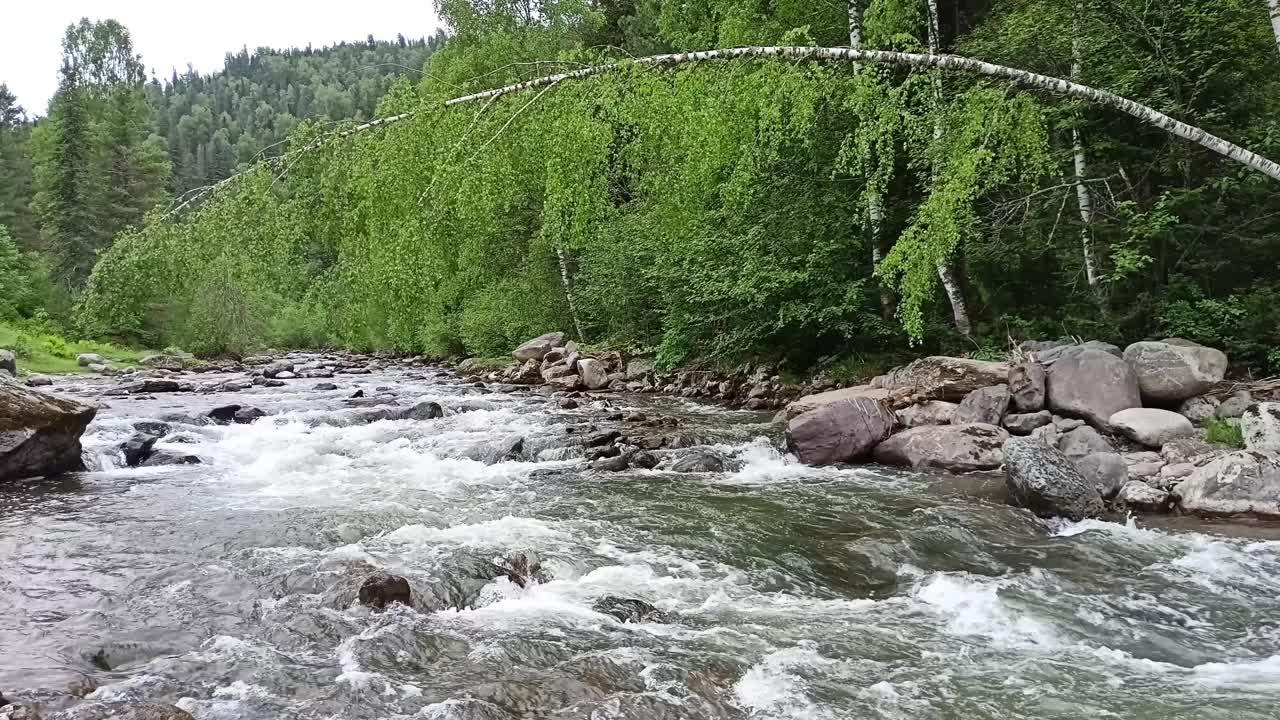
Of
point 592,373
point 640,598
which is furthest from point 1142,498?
point 592,373

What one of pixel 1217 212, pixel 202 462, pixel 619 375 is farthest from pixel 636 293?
pixel 1217 212

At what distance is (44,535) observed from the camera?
920 cm

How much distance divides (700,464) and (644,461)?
3.00ft

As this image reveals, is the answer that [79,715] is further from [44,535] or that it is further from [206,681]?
[44,535]

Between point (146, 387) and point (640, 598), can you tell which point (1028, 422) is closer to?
point (640, 598)

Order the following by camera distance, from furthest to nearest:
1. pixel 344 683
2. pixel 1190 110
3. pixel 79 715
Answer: pixel 1190 110
pixel 344 683
pixel 79 715

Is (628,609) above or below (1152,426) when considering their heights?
below

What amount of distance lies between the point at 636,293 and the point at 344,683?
1949cm

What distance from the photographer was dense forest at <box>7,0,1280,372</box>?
8828 mm

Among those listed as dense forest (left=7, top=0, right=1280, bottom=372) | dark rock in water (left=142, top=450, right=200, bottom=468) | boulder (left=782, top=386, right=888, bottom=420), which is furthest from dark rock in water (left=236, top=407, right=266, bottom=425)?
boulder (left=782, top=386, right=888, bottom=420)

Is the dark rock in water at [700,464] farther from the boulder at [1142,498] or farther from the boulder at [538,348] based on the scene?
the boulder at [538,348]

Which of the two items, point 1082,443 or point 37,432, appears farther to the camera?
point 37,432

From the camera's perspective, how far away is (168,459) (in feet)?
45.8

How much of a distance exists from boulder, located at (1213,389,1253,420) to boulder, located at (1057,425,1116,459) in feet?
5.00
